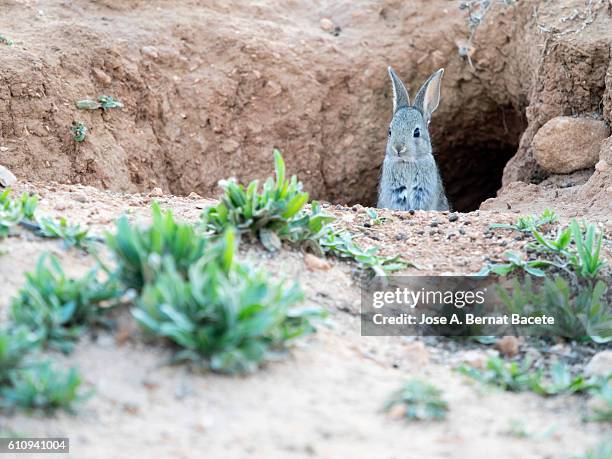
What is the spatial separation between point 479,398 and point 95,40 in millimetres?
4637

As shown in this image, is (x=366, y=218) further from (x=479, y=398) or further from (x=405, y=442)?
(x=405, y=442)

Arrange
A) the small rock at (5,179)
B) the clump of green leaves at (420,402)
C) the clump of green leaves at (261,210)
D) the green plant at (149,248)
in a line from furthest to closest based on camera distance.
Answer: the small rock at (5,179), the clump of green leaves at (261,210), the green plant at (149,248), the clump of green leaves at (420,402)

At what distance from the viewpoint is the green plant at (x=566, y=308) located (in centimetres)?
375

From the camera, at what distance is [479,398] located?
306 centimetres

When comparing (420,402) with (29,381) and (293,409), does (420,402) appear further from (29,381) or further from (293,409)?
(29,381)

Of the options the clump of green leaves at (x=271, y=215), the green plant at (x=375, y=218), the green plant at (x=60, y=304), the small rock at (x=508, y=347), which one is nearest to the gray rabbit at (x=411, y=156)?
the green plant at (x=375, y=218)

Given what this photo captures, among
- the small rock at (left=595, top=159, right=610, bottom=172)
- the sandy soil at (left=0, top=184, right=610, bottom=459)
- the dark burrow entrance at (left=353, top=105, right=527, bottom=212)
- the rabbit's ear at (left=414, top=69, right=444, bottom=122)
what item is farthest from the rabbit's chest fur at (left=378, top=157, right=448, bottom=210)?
the sandy soil at (left=0, top=184, right=610, bottom=459)

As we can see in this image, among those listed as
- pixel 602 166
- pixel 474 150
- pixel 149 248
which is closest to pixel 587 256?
pixel 602 166

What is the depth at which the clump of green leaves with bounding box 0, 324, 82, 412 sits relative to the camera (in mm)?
2646

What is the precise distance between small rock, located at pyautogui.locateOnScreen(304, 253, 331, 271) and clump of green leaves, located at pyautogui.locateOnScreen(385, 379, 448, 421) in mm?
1109

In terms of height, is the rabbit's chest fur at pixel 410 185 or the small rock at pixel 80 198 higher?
the rabbit's chest fur at pixel 410 185

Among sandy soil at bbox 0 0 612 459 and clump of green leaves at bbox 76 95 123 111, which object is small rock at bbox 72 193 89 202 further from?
clump of green leaves at bbox 76 95 123 111

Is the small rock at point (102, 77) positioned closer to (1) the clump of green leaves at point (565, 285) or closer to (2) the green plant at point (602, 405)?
(1) the clump of green leaves at point (565, 285)

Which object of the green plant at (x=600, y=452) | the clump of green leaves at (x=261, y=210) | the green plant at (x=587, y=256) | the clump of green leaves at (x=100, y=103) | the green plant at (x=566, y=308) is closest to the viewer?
the green plant at (x=600, y=452)
